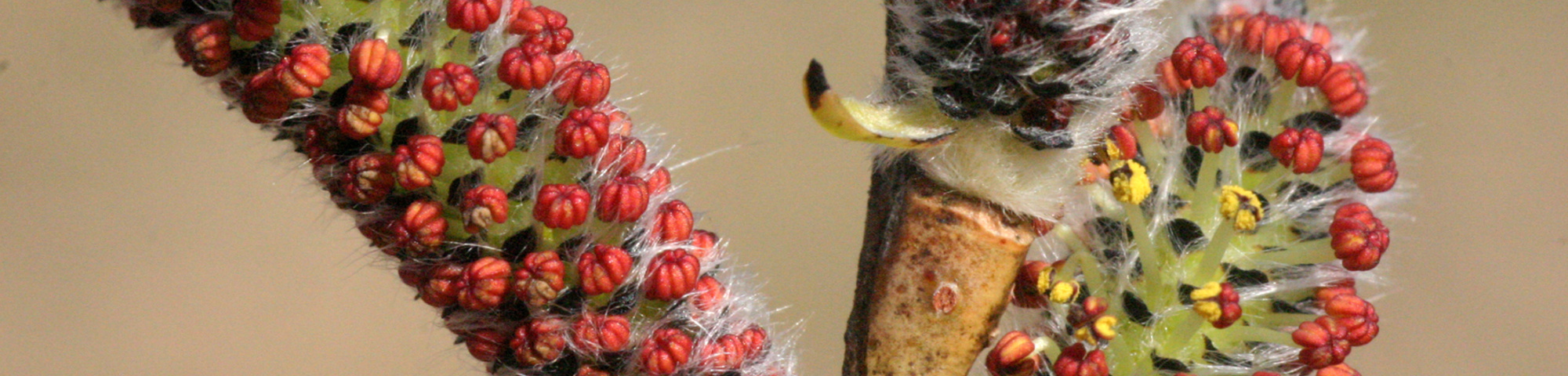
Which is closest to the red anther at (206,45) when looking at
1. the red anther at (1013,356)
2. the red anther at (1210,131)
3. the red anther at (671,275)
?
the red anther at (671,275)

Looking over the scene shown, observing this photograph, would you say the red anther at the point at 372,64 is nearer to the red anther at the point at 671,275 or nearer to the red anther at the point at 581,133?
the red anther at the point at 581,133

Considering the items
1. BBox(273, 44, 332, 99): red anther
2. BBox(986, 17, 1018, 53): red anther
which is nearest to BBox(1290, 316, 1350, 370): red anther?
BBox(986, 17, 1018, 53): red anther

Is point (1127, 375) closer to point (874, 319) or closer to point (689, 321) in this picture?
point (874, 319)

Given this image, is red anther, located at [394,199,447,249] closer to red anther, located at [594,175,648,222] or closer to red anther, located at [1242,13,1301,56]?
red anther, located at [594,175,648,222]

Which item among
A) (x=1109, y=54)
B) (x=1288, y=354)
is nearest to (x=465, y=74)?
(x=1109, y=54)

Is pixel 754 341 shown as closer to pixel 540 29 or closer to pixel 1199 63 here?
pixel 540 29

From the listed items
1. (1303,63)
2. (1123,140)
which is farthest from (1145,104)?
(1303,63)
